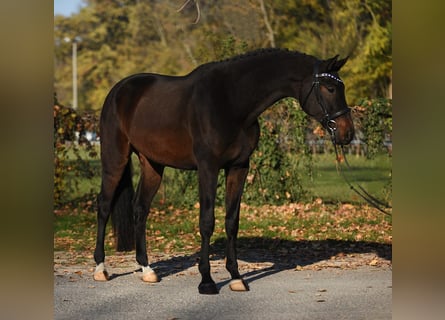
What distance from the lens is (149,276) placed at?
305 inches

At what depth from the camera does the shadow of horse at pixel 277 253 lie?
857 cm

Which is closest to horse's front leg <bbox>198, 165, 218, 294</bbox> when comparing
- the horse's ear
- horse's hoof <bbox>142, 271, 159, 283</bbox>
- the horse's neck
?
the horse's neck

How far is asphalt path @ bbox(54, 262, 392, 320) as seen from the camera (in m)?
6.17

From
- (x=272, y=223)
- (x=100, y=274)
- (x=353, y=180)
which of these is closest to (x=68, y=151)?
(x=272, y=223)

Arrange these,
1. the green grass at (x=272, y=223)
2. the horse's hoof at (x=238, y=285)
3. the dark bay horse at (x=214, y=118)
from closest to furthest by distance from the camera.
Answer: the dark bay horse at (x=214, y=118) < the horse's hoof at (x=238, y=285) < the green grass at (x=272, y=223)

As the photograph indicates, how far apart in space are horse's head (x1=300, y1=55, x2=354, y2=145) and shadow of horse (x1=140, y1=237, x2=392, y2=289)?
1.89 meters

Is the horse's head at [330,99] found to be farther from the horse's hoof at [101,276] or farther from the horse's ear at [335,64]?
the horse's hoof at [101,276]

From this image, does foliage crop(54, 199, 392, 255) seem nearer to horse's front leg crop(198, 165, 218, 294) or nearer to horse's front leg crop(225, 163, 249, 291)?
horse's front leg crop(225, 163, 249, 291)

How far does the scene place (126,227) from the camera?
861cm

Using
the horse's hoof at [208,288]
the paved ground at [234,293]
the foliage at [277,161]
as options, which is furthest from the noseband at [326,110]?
the foliage at [277,161]
